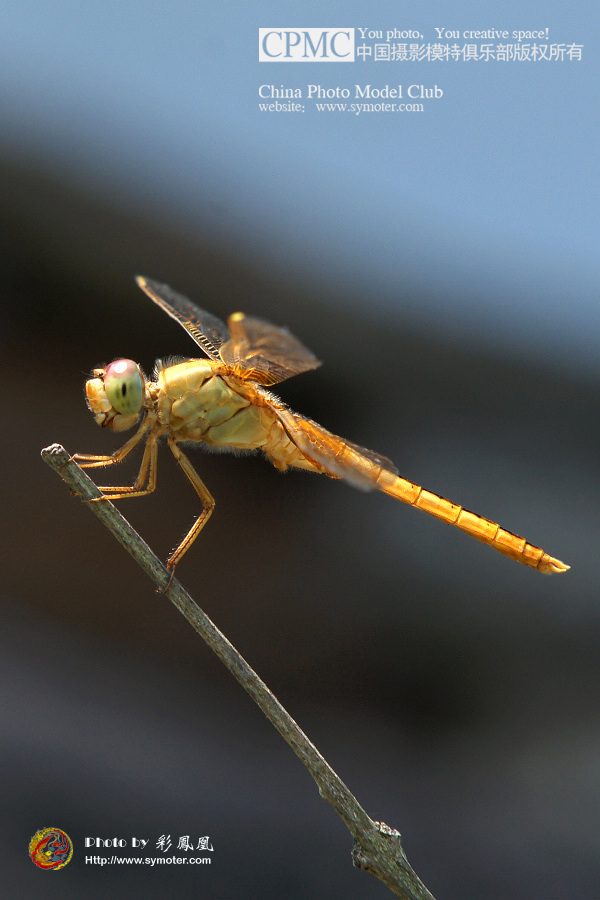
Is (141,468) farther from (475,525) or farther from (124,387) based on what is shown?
(475,525)

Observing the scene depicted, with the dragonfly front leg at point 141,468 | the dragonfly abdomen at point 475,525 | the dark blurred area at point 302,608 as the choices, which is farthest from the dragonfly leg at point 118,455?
the dark blurred area at point 302,608

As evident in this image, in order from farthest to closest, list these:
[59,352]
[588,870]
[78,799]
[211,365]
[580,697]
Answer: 1. [580,697]
2. [59,352]
3. [588,870]
4. [78,799]
5. [211,365]

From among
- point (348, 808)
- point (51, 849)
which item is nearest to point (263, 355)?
point (348, 808)

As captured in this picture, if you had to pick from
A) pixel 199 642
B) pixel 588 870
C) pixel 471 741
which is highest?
pixel 199 642

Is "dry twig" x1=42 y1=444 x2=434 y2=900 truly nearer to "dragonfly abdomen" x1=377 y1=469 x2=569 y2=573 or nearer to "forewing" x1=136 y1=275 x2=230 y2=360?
"dragonfly abdomen" x1=377 y1=469 x2=569 y2=573

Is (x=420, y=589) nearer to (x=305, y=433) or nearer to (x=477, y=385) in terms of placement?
(x=477, y=385)

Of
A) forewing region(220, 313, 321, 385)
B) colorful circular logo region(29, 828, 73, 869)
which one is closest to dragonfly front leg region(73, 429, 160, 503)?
forewing region(220, 313, 321, 385)

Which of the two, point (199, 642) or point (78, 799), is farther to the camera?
point (199, 642)

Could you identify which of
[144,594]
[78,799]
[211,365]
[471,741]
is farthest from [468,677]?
[211,365]
